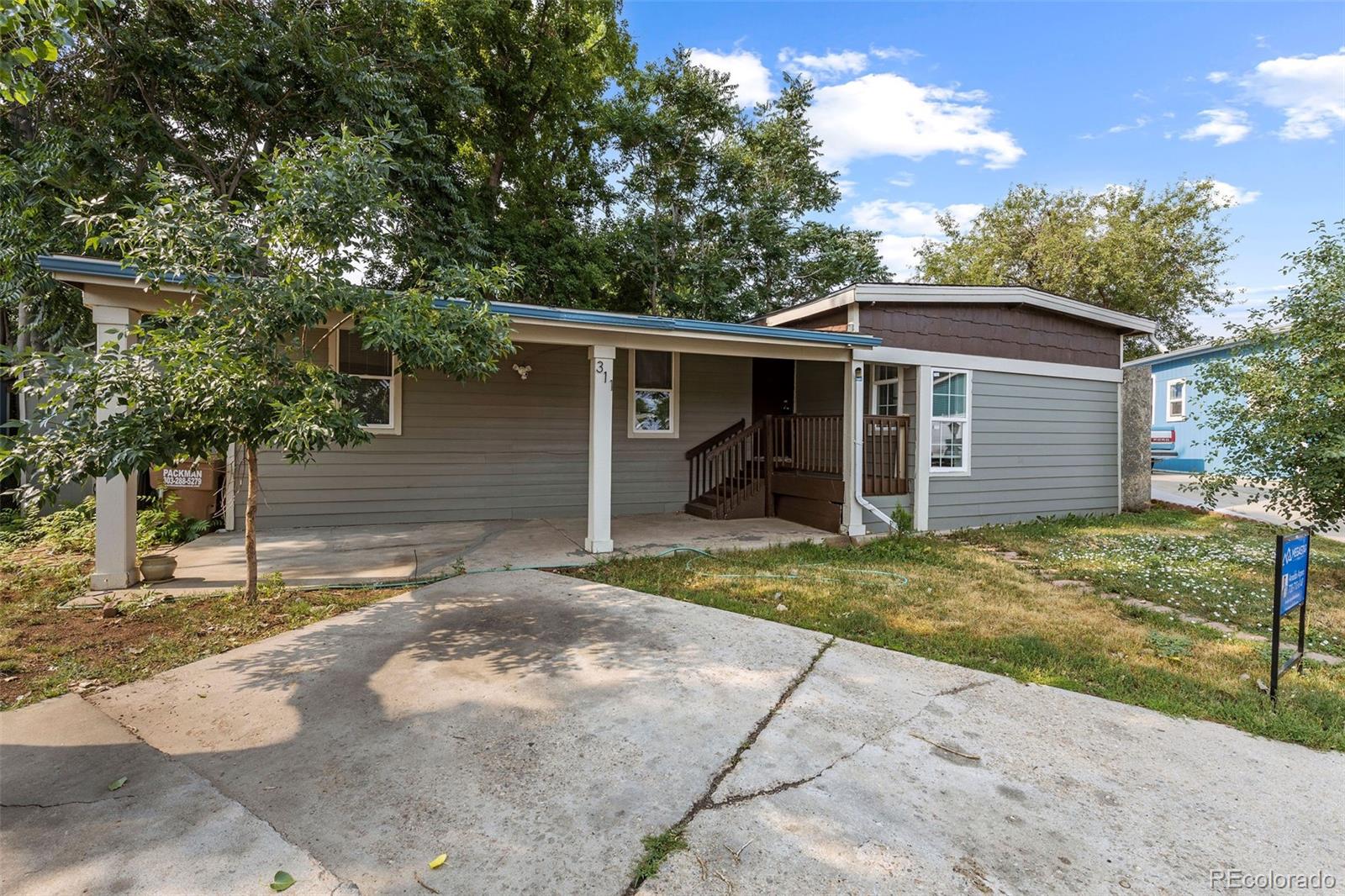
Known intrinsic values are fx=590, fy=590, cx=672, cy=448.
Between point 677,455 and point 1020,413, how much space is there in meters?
5.07

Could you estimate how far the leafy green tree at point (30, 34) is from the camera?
7.84 ft

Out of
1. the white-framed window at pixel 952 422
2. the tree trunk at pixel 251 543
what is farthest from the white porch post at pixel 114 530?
the white-framed window at pixel 952 422

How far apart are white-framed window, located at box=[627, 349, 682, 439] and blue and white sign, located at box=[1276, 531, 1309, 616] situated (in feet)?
21.3

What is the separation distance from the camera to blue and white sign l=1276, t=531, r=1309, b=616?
303 centimetres

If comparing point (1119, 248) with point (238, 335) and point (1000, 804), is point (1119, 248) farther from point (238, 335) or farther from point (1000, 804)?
point (238, 335)

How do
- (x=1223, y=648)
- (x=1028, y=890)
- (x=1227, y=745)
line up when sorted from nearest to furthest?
(x=1028, y=890), (x=1227, y=745), (x=1223, y=648)

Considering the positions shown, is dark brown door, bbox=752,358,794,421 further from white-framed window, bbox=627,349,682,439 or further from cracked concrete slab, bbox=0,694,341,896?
cracked concrete slab, bbox=0,694,341,896

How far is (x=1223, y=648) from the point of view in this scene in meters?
3.81

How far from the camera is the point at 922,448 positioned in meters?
7.79

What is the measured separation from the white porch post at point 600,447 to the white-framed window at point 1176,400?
1791 centimetres

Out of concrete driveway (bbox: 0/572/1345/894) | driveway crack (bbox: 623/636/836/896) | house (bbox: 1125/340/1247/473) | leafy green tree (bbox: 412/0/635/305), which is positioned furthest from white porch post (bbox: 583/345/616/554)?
house (bbox: 1125/340/1247/473)

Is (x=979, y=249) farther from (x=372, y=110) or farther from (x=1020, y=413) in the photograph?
(x=372, y=110)

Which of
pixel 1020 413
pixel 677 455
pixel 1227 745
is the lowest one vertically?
pixel 1227 745

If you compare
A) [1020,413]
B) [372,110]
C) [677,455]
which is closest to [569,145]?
[372,110]
